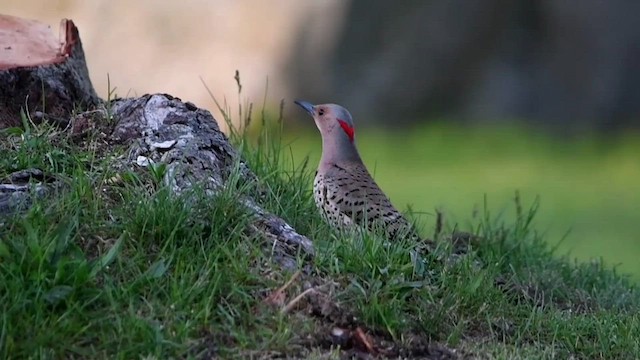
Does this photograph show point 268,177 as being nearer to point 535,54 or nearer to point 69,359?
point 69,359

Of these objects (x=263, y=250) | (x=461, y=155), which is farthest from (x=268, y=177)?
(x=461, y=155)

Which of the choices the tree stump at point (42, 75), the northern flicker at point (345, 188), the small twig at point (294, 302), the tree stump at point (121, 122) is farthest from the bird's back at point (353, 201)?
the tree stump at point (42, 75)

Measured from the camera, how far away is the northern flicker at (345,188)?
5.79 metres

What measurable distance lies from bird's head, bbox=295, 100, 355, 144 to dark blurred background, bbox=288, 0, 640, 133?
7.20m

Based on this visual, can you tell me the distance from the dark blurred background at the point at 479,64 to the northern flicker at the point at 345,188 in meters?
7.28

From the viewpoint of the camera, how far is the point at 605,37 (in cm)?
1338

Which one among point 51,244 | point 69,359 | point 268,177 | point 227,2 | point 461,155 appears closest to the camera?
point 69,359

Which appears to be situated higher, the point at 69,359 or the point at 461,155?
the point at 461,155

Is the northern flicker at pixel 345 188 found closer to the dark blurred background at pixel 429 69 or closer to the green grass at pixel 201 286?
the green grass at pixel 201 286

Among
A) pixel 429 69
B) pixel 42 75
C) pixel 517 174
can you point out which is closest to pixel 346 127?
pixel 42 75

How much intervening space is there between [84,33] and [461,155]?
5.02 meters

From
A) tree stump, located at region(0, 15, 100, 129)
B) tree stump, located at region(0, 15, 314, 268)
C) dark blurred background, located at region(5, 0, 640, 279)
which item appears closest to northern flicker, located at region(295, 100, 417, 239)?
tree stump, located at region(0, 15, 314, 268)

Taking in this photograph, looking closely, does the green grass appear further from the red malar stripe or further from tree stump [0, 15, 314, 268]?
the red malar stripe

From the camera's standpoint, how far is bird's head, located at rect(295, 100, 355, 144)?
633 cm
